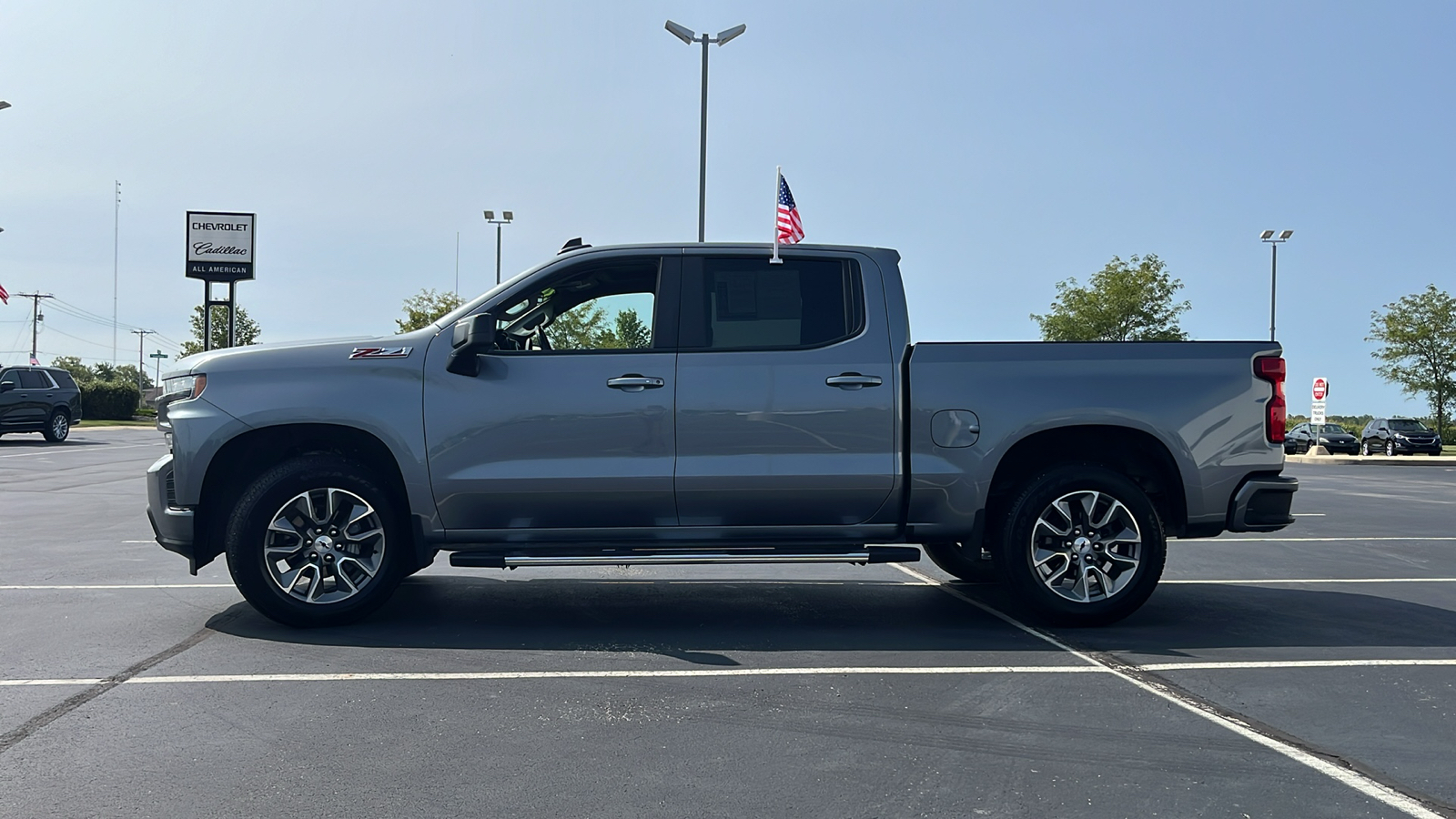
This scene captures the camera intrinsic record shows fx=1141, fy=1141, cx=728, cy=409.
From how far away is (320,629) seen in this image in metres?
6.20

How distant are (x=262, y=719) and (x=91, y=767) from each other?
27.1 inches

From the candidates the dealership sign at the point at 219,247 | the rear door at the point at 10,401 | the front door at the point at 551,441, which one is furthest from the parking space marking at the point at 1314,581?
the dealership sign at the point at 219,247

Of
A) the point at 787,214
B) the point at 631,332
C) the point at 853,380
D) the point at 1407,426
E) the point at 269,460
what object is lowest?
the point at 269,460

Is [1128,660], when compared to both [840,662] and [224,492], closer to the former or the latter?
[840,662]

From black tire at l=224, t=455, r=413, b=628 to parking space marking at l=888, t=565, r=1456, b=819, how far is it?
3.53m

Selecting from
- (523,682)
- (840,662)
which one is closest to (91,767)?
(523,682)

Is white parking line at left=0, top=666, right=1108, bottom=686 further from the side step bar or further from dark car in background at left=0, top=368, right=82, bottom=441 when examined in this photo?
dark car in background at left=0, top=368, right=82, bottom=441

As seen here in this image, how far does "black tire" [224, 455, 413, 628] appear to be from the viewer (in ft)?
19.8

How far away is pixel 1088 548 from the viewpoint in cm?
633

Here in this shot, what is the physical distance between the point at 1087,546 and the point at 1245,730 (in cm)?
197

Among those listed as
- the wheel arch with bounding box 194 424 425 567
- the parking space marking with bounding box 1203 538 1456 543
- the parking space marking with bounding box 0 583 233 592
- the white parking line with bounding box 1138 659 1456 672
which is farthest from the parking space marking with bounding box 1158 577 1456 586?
the parking space marking with bounding box 0 583 233 592

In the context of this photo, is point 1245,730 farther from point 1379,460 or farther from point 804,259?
point 1379,460

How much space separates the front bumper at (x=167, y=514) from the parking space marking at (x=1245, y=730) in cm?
459

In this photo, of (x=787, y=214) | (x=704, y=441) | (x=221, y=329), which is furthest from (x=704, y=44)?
(x=221, y=329)
